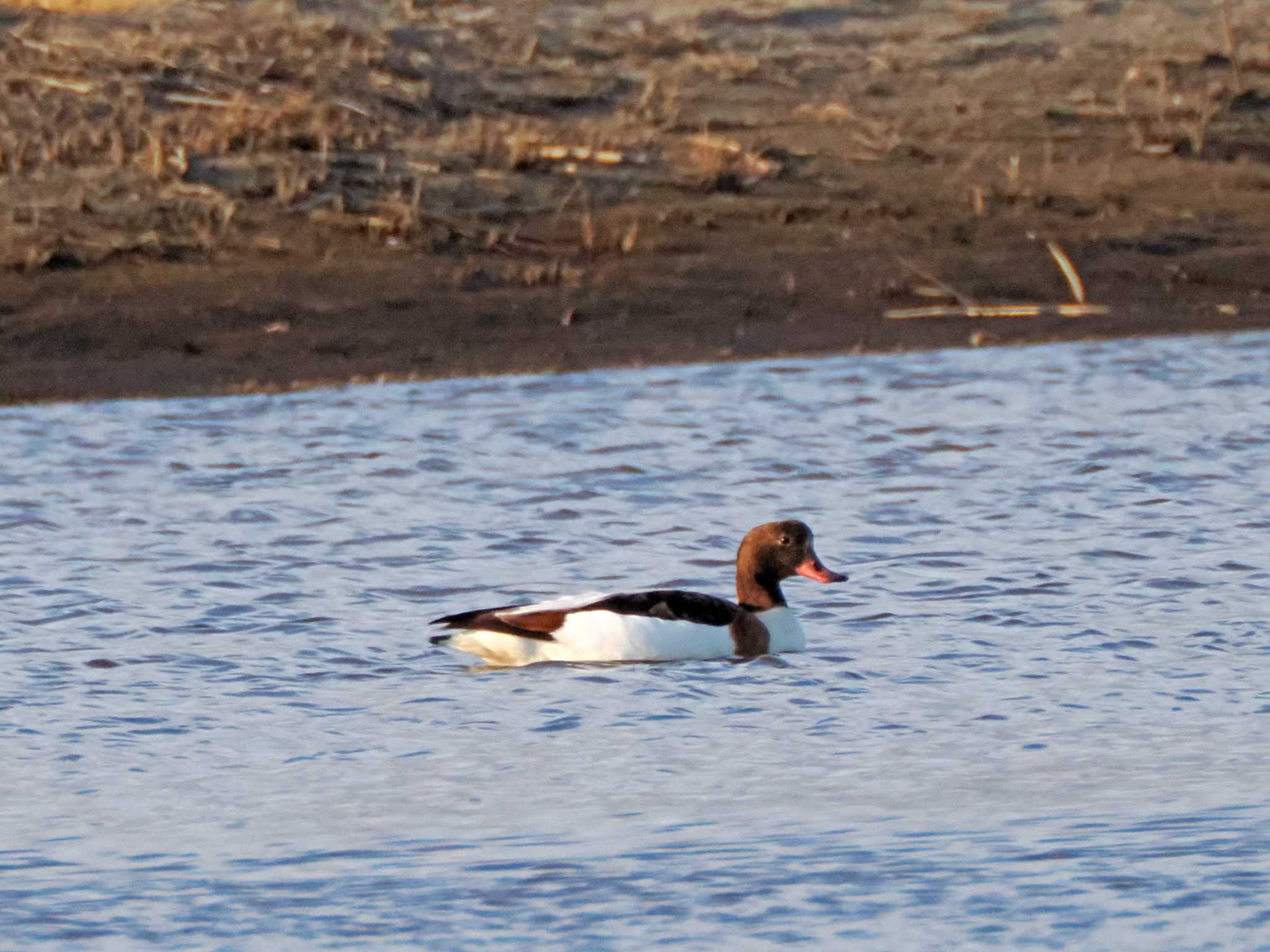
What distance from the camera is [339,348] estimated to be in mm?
13195

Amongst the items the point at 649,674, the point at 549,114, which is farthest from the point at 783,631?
the point at 549,114

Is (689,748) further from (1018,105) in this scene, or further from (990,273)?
(1018,105)

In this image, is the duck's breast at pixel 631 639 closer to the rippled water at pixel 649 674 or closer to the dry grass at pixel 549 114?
the rippled water at pixel 649 674

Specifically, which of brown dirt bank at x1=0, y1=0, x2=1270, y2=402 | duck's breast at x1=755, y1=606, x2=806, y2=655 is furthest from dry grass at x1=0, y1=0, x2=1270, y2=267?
duck's breast at x1=755, y1=606, x2=806, y2=655

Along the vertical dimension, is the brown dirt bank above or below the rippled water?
above

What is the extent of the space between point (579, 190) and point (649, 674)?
21.2ft

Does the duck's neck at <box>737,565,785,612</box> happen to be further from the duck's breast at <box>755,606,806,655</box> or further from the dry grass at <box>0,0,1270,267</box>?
the dry grass at <box>0,0,1270,267</box>

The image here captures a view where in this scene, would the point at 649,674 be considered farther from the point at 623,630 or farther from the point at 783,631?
the point at 783,631

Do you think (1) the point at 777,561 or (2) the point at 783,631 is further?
(1) the point at 777,561

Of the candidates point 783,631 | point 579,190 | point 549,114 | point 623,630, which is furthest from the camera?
point 549,114

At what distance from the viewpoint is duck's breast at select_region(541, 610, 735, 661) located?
Answer: 8.27 metres

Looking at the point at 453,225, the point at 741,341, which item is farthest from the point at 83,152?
the point at 741,341

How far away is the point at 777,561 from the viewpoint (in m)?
8.96

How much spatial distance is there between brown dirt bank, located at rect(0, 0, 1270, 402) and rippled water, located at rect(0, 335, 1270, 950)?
664 millimetres
